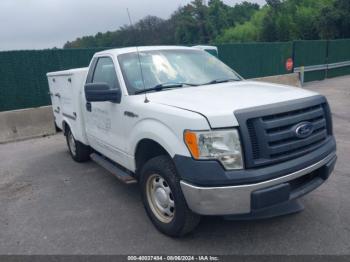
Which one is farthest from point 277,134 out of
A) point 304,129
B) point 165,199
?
point 165,199

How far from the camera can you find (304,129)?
3.23 metres

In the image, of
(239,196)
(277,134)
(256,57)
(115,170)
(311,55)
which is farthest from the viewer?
(311,55)

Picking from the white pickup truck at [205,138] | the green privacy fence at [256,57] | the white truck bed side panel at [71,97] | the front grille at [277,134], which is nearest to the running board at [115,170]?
the white pickup truck at [205,138]

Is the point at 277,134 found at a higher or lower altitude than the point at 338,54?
higher

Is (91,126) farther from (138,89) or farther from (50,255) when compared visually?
(50,255)

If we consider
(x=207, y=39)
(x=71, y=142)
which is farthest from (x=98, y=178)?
(x=207, y=39)

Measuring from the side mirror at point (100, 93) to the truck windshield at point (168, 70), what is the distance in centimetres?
18

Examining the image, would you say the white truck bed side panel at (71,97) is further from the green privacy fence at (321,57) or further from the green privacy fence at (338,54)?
the green privacy fence at (338,54)

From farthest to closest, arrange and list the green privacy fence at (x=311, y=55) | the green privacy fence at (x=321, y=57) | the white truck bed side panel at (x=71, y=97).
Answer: the green privacy fence at (x=321, y=57), the green privacy fence at (x=311, y=55), the white truck bed side panel at (x=71, y=97)

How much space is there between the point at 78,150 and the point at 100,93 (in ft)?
8.55

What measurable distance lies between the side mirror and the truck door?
5.0 inches

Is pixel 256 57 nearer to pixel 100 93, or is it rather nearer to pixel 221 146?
pixel 100 93

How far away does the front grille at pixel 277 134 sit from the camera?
9.78ft

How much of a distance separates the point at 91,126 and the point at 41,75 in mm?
5161
